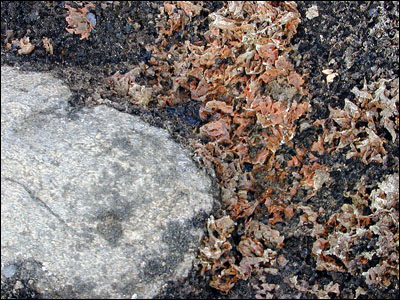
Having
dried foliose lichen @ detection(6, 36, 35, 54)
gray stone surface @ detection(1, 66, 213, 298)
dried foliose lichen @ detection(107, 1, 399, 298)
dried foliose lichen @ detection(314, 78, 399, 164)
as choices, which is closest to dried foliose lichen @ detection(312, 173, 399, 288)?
dried foliose lichen @ detection(107, 1, 399, 298)

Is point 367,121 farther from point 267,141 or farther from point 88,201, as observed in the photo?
point 88,201

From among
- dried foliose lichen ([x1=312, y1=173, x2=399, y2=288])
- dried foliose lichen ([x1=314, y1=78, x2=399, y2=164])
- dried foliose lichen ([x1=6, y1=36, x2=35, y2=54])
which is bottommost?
dried foliose lichen ([x1=312, y1=173, x2=399, y2=288])

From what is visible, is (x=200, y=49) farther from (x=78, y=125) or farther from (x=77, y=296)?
(x=77, y=296)

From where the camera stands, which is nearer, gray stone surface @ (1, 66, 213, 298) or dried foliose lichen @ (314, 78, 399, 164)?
gray stone surface @ (1, 66, 213, 298)

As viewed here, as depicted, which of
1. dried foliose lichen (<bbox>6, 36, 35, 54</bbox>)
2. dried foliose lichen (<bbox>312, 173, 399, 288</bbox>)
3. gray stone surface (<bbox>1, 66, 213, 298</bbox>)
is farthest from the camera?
dried foliose lichen (<bbox>6, 36, 35, 54</bbox>)

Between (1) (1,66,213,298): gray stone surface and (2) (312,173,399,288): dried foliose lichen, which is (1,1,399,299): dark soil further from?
(1) (1,66,213,298): gray stone surface

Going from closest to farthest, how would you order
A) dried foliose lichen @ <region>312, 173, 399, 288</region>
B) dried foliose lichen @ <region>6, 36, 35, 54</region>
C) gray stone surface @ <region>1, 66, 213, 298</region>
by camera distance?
gray stone surface @ <region>1, 66, 213, 298</region> → dried foliose lichen @ <region>312, 173, 399, 288</region> → dried foliose lichen @ <region>6, 36, 35, 54</region>

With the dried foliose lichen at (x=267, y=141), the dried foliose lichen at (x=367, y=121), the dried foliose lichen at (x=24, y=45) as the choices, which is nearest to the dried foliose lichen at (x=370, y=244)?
the dried foliose lichen at (x=267, y=141)
